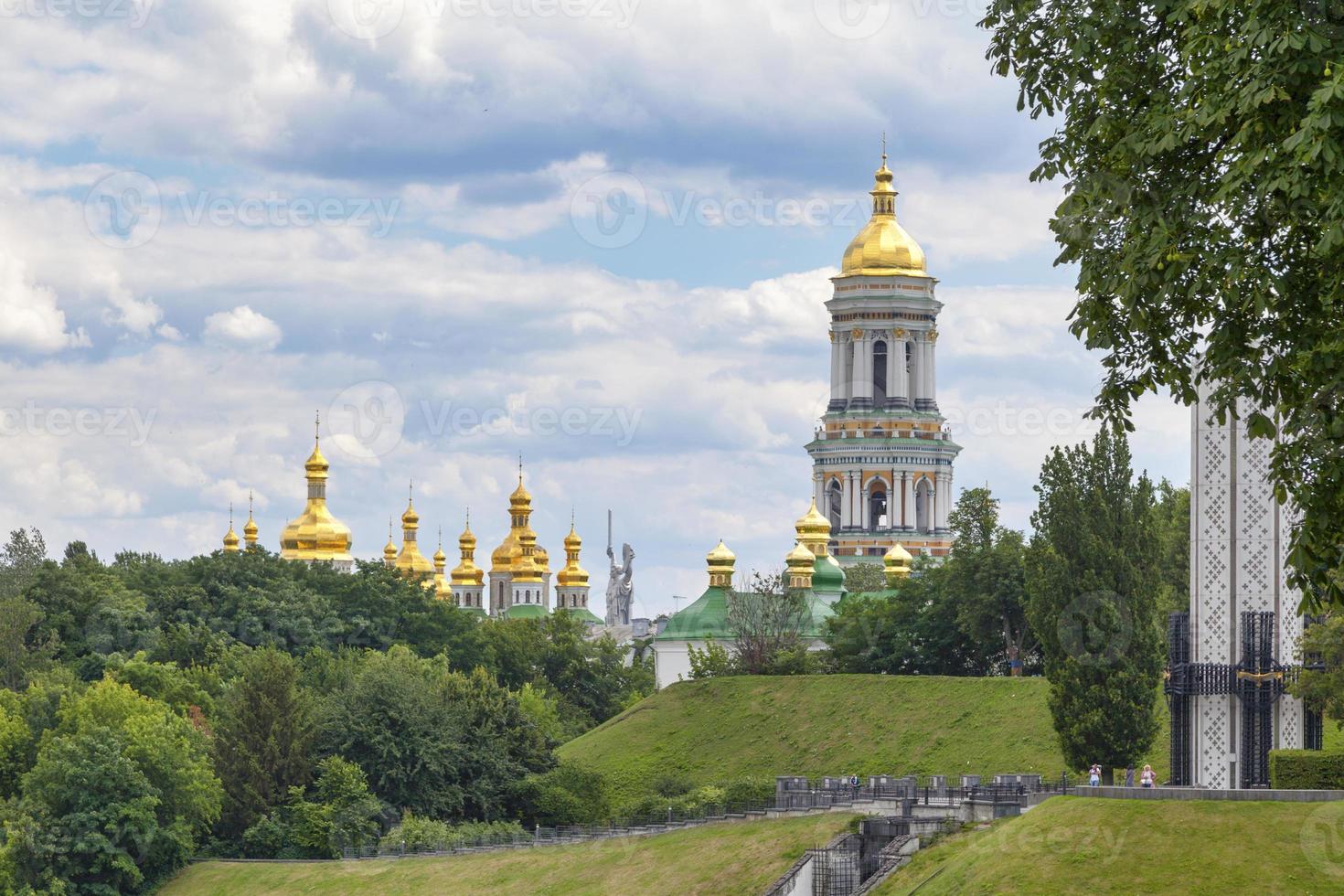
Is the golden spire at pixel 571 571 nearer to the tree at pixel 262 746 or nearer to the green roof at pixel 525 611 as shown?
the green roof at pixel 525 611

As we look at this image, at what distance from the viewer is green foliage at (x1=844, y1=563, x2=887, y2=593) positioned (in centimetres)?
11462

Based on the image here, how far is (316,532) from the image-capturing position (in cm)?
14412

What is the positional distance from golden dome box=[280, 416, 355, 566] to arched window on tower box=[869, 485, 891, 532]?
36.5 metres

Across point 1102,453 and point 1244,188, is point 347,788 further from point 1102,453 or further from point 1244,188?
point 1244,188

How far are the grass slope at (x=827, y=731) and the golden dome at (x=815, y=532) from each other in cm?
3328

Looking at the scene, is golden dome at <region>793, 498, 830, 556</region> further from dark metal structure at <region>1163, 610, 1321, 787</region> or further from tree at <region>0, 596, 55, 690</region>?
dark metal structure at <region>1163, 610, 1321, 787</region>

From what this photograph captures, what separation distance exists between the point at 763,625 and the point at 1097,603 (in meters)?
32.8

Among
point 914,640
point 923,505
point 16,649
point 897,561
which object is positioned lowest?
point 16,649

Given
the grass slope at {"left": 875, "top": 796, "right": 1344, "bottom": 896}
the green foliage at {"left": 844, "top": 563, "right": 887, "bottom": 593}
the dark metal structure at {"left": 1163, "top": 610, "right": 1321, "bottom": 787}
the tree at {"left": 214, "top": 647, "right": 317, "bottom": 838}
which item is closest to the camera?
the grass slope at {"left": 875, "top": 796, "right": 1344, "bottom": 896}

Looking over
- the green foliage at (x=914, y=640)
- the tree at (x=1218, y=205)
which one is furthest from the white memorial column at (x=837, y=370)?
the tree at (x=1218, y=205)

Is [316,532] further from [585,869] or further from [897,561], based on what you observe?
[585,869]

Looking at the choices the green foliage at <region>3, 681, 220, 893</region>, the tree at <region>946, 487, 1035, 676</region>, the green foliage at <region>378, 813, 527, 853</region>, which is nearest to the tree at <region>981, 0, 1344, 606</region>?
the green foliage at <region>378, 813, 527, 853</region>

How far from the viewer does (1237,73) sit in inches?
760

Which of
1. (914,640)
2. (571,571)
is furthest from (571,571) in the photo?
(914,640)
